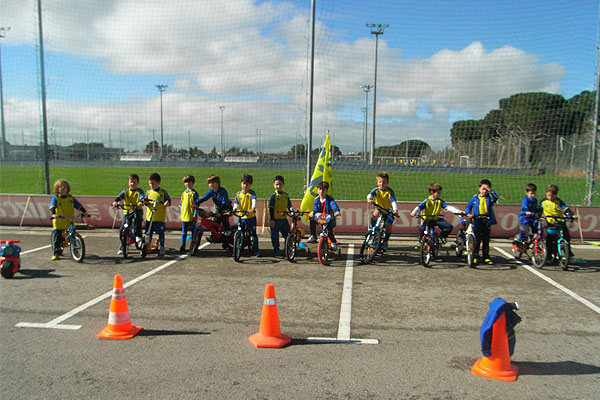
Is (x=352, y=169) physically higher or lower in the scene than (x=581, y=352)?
higher

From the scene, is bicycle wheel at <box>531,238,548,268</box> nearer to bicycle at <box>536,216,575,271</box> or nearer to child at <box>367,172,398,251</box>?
bicycle at <box>536,216,575,271</box>

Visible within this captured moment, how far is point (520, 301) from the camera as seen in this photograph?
611 centimetres

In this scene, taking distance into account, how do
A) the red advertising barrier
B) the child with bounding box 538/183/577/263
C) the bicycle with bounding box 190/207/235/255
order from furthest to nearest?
1. the red advertising barrier
2. the bicycle with bounding box 190/207/235/255
3. the child with bounding box 538/183/577/263

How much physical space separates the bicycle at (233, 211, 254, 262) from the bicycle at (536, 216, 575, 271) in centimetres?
592

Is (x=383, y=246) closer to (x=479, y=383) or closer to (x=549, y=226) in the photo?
(x=549, y=226)

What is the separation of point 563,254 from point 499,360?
533 centimetres

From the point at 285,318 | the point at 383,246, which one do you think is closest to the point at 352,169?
the point at 383,246

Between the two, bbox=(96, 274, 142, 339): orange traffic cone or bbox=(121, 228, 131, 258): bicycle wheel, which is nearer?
bbox=(96, 274, 142, 339): orange traffic cone

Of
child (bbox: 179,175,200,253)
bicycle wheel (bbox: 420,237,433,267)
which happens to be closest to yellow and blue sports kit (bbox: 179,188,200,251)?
child (bbox: 179,175,200,253)

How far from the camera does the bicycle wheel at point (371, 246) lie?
27.2 ft

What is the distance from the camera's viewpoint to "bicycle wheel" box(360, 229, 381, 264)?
828 centimetres

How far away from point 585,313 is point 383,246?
12.7 ft

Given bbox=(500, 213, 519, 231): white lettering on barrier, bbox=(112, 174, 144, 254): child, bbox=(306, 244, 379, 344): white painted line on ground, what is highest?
bbox=(112, 174, 144, 254): child

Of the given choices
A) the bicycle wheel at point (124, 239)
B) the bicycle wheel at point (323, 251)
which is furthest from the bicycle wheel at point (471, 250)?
the bicycle wheel at point (124, 239)
